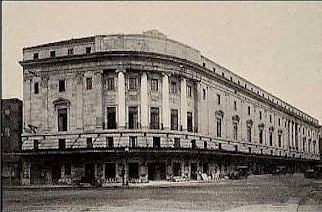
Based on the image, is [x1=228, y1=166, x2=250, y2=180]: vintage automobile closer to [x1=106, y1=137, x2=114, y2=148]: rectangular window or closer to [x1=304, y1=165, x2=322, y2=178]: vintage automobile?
[x1=304, y1=165, x2=322, y2=178]: vintage automobile

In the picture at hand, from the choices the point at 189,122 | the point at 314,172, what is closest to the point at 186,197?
the point at 189,122

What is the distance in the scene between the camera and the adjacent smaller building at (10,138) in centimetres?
402

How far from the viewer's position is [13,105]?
4023 millimetres

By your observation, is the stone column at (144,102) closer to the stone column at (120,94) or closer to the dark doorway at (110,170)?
the stone column at (120,94)

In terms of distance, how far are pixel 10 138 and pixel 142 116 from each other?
1.04 m

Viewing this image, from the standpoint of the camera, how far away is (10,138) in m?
4.09

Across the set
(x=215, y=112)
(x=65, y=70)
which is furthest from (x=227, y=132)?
(x=65, y=70)

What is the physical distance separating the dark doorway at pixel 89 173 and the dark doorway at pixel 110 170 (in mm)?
101

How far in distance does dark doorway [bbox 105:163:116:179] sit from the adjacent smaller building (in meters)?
0.67

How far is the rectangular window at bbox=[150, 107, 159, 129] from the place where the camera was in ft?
13.2

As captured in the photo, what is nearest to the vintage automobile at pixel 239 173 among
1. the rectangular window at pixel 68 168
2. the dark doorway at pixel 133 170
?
the dark doorway at pixel 133 170

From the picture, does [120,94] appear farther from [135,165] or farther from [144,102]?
[135,165]

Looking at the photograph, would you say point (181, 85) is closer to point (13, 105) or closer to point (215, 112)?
point (215, 112)

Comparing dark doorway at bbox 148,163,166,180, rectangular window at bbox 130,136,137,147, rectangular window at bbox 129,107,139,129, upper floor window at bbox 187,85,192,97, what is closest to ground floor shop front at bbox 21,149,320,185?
dark doorway at bbox 148,163,166,180
